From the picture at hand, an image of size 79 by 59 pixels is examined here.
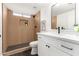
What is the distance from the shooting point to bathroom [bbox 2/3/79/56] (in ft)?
4.25

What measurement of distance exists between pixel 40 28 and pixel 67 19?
0.98 m

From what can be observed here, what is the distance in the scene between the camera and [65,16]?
1.85 meters

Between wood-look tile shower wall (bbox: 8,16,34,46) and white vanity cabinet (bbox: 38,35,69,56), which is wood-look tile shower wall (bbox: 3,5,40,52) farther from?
white vanity cabinet (bbox: 38,35,69,56)

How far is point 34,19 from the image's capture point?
2756 mm

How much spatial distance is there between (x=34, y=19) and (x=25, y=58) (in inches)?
94.8

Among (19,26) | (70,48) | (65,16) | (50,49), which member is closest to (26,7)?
(19,26)

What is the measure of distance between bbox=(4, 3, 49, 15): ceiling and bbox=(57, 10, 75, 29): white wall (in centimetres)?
64

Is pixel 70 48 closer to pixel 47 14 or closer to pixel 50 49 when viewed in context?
pixel 50 49

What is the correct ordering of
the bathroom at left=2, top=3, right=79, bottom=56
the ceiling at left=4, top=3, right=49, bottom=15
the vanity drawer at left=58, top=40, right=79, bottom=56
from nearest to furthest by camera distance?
the vanity drawer at left=58, top=40, right=79, bottom=56 → the bathroom at left=2, top=3, right=79, bottom=56 → the ceiling at left=4, top=3, right=49, bottom=15

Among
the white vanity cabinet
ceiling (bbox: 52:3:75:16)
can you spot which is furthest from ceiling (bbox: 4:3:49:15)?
the white vanity cabinet

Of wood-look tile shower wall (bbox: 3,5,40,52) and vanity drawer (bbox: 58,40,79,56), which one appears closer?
vanity drawer (bbox: 58,40,79,56)

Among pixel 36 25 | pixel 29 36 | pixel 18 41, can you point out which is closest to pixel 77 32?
pixel 36 25

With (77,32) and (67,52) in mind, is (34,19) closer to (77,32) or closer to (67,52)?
(77,32)

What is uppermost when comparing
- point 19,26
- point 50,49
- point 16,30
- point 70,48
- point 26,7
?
point 26,7
